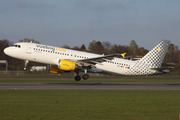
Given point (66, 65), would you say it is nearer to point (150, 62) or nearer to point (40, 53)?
point (40, 53)

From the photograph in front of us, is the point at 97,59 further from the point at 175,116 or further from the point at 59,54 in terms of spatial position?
the point at 175,116

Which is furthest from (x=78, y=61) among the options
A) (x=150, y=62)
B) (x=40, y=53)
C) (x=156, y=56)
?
(x=156, y=56)

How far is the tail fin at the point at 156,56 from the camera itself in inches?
1446

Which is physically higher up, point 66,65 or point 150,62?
point 150,62

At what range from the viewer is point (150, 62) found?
120ft

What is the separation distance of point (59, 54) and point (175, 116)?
74.5ft

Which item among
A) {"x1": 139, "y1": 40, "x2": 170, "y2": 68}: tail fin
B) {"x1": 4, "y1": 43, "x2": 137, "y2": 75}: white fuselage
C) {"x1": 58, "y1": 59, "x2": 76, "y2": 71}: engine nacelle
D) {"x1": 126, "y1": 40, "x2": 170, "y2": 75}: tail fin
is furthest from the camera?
{"x1": 139, "y1": 40, "x2": 170, "y2": 68}: tail fin

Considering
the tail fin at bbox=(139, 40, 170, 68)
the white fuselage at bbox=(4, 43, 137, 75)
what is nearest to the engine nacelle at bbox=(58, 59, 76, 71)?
the white fuselage at bbox=(4, 43, 137, 75)

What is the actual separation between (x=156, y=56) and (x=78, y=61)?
1323 centimetres

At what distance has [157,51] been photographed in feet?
122

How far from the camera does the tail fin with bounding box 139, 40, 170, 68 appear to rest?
3672 cm

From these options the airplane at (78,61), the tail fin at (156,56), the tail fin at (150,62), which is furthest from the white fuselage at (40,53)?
the tail fin at (156,56)

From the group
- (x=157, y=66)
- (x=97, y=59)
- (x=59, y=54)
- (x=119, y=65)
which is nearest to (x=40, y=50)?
(x=59, y=54)

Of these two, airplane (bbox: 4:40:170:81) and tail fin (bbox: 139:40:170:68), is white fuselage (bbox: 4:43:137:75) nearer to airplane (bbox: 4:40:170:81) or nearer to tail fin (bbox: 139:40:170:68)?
airplane (bbox: 4:40:170:81)
